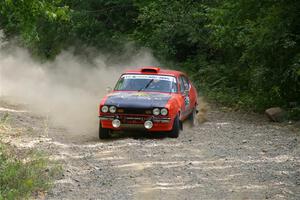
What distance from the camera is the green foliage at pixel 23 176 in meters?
8.40

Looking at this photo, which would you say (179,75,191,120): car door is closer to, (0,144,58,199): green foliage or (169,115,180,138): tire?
(169,115,180,138): tire

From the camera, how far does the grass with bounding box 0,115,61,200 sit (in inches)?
331

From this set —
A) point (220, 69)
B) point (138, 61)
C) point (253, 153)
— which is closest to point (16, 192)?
point (253, 153)

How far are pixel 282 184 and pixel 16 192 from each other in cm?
398

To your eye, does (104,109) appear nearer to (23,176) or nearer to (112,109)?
(112,109)

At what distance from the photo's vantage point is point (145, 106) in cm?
1277

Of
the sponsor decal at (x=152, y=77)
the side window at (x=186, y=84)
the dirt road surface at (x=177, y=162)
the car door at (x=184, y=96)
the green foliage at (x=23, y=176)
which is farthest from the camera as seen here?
the side window at (x=186, y=84)

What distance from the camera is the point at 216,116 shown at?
17.6m

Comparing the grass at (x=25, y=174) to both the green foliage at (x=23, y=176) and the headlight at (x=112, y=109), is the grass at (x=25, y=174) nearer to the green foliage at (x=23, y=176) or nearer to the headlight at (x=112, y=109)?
the green foliage at (x=23, y=176)

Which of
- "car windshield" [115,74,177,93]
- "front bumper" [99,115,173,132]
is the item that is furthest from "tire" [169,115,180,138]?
"car windshield" [115,74,177,93]

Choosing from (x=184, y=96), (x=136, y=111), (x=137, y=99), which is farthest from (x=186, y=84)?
(x=136, y=111)

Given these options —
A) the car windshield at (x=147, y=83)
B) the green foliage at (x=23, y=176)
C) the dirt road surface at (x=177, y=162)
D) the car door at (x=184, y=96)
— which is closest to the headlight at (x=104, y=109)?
the dirt road surface at (x=177, y=162)

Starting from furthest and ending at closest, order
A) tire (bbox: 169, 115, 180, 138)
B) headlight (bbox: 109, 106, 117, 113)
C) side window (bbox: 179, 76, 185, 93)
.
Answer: side window (bbox: 179, 76, 185, 93) → tire (bbox: 169, 115, 180, 138) → headlight (bbox: 109, 106, 117, 113)

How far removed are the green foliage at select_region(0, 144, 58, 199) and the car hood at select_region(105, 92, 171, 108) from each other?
2936 millimetres
